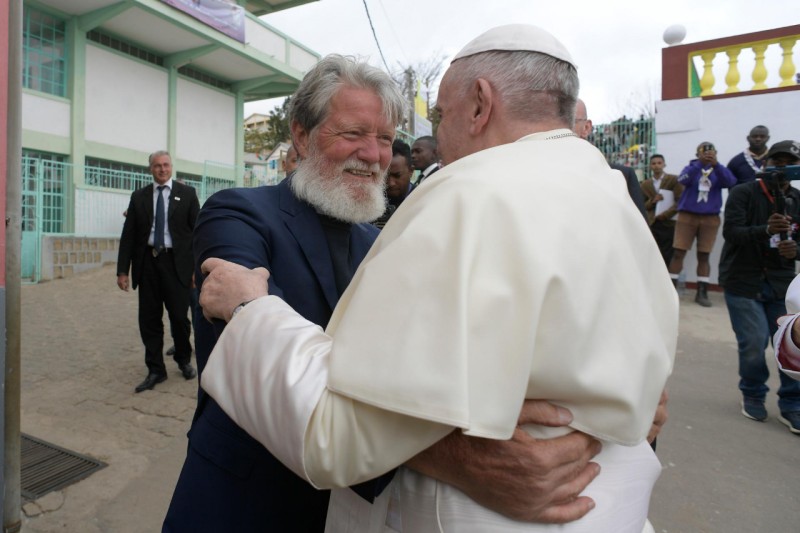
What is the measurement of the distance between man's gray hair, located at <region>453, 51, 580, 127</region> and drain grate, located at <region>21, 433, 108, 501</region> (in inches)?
127

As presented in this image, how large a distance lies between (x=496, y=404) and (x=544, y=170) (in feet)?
1.45

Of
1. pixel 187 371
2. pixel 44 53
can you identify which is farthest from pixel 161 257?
pixel 44 53

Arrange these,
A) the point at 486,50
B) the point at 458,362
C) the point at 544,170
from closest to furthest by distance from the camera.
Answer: the point at 458,362 → the point at 544,170 → the point at 486,50

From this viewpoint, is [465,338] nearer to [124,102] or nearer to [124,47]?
[124,102]

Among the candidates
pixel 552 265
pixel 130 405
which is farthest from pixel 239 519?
pixel 130 405

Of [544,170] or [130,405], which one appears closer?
[544,170]

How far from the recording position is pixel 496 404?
90 centimetres

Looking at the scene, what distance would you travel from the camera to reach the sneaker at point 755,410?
170 inches

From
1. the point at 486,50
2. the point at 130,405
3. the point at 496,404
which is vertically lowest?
the point at 130,405

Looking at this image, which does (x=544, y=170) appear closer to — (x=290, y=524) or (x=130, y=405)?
(x=290, y=524)

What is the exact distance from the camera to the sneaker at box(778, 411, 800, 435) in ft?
13.2

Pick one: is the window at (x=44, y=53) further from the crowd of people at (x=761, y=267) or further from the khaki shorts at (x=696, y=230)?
the crowd of people at (x=761, y=267)

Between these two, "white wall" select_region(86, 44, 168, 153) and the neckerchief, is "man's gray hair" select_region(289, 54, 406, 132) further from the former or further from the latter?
"white wall" select_region(86, 44, 168, 153)

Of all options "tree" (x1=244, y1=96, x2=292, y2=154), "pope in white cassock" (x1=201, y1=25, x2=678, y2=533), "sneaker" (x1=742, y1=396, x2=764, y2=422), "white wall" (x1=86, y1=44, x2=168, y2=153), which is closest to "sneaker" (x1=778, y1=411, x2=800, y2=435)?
"sneaker" (x1=742, y1=396, x2=764, y2=422)
